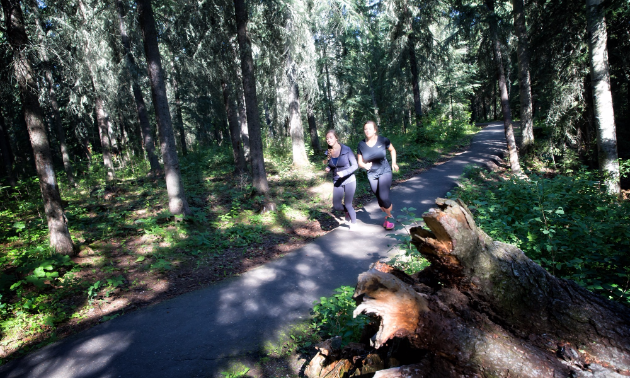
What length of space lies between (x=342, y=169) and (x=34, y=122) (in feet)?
20.6

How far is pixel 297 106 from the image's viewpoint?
603 inches

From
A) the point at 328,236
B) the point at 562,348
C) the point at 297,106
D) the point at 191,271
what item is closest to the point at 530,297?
the point at 562,348

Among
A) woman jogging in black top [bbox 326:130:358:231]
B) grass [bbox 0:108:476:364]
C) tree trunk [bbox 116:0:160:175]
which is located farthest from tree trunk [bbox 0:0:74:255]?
tree trunk [bbox 116:0:160:175]

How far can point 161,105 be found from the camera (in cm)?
831

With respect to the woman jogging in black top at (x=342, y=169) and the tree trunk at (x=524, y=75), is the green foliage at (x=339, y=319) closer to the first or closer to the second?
the woman jogging in black top at (x=342, y=169)

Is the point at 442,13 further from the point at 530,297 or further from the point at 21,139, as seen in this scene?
the point at 21,139

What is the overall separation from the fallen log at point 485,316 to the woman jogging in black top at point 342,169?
469 cm

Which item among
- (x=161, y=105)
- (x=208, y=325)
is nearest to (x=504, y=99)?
(x=161, y=105)

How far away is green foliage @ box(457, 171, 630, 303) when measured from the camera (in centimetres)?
336

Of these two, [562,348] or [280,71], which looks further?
[280,71]

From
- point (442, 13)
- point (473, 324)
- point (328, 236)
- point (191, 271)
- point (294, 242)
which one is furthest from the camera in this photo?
point (442, 13)

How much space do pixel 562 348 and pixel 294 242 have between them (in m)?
6.08

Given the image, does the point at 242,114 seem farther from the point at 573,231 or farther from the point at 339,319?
the point at 573,231

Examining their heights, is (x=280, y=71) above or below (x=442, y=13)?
below
